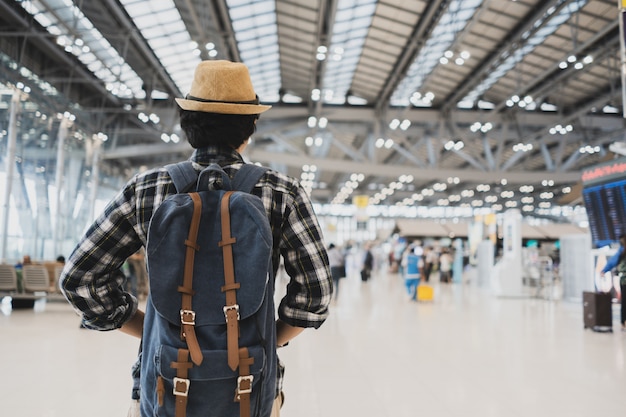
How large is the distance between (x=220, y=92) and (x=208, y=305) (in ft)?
2.04

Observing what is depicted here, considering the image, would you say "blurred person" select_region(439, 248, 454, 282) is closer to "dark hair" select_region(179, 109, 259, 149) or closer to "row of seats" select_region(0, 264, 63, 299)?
"row of seats" select_region(0, 264, 63, 299)

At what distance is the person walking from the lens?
1.60 m

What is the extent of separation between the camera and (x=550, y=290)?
1747 cm

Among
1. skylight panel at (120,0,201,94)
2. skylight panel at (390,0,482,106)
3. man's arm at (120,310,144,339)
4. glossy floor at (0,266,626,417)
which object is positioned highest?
skylight panel at (390,0,482,106)

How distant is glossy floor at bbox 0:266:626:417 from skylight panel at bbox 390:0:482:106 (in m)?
8.51

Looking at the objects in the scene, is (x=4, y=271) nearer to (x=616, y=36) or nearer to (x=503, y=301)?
(x=503, y=301)

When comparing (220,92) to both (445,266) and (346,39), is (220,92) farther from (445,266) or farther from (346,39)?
(445,266)

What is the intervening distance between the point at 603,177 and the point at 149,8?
39.8ft

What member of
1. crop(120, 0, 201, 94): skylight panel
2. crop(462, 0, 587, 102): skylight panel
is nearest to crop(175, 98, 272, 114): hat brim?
crop(120, 0, 201, 94): skylight panel

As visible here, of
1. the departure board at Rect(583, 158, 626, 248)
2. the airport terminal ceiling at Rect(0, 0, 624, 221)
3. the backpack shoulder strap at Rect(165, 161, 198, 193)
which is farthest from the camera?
the airport terminal ceiling at Rect(0, 0, 624, 221)

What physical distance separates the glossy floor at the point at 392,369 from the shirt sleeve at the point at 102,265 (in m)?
3.39

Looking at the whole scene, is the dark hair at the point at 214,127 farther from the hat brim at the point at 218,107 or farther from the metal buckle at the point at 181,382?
the metal buckle at the point at 181,382

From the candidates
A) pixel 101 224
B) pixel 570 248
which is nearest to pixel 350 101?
pixel 570 248

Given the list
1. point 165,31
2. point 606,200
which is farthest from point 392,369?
point 165,31
